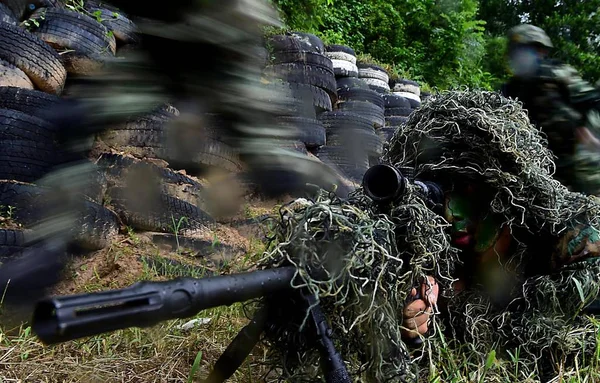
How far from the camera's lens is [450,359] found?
156 cm

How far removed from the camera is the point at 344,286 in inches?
47.8

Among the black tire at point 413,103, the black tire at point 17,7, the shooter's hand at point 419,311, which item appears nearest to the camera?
the shooter's hand at point 419,311

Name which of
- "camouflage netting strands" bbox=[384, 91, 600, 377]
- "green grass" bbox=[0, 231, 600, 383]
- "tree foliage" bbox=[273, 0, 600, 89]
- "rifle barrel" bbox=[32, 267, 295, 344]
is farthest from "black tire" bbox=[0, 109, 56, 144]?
"camouflage netting strands" bbox=[384, 91, 600, 377]

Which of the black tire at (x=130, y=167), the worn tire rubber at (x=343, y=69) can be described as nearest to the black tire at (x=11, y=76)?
the black tire at (x=130, y=167)

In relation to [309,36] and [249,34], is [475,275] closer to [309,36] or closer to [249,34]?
[249,34]

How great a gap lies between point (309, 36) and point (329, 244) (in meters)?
Result: 2.90

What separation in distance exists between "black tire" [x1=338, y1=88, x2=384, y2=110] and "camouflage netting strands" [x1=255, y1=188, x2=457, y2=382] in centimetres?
257

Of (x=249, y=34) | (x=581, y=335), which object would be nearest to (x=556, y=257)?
(x=581, y=335)

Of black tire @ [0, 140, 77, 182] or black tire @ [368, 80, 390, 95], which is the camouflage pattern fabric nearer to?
black tire @ [0, 140, 77, 182]

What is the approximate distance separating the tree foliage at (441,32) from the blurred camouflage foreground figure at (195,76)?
132mm

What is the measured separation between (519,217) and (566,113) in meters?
0.57

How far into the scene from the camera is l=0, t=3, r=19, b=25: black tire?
2.14 meters

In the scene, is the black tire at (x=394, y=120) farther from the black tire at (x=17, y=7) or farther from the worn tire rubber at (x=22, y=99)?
the worn tire rubber at (x=22, y=99)

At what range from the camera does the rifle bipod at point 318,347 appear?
1.14 m
